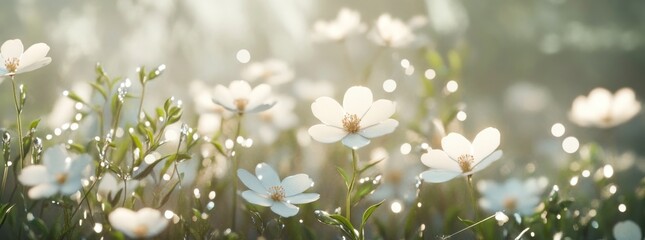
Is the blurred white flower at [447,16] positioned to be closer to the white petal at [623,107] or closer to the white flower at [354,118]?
the white petal at [623,107]

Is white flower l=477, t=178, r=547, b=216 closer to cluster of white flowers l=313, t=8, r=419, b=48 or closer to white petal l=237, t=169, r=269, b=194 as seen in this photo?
cluster of white flowers l=313, t=8, r=419, b=48

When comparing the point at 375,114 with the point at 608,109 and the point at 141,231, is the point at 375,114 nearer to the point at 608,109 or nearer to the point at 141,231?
the point at 141,231

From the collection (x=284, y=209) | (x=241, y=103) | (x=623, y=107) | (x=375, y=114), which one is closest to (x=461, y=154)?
(x=375, y=114)

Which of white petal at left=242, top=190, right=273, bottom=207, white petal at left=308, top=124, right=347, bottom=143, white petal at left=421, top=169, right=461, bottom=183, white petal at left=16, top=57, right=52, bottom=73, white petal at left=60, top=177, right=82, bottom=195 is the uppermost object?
white petal at left=16, top=57, right=52, bottom=73

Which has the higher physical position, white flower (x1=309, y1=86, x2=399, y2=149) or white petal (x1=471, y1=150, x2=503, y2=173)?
white flower (x1=309, y1=86, x2=399, y2=149)

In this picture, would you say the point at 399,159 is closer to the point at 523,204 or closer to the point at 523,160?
the point at 523,204

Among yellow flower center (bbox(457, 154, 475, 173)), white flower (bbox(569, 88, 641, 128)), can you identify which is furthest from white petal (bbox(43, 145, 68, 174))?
white flower (bbox(569, 88, 641, 128))
